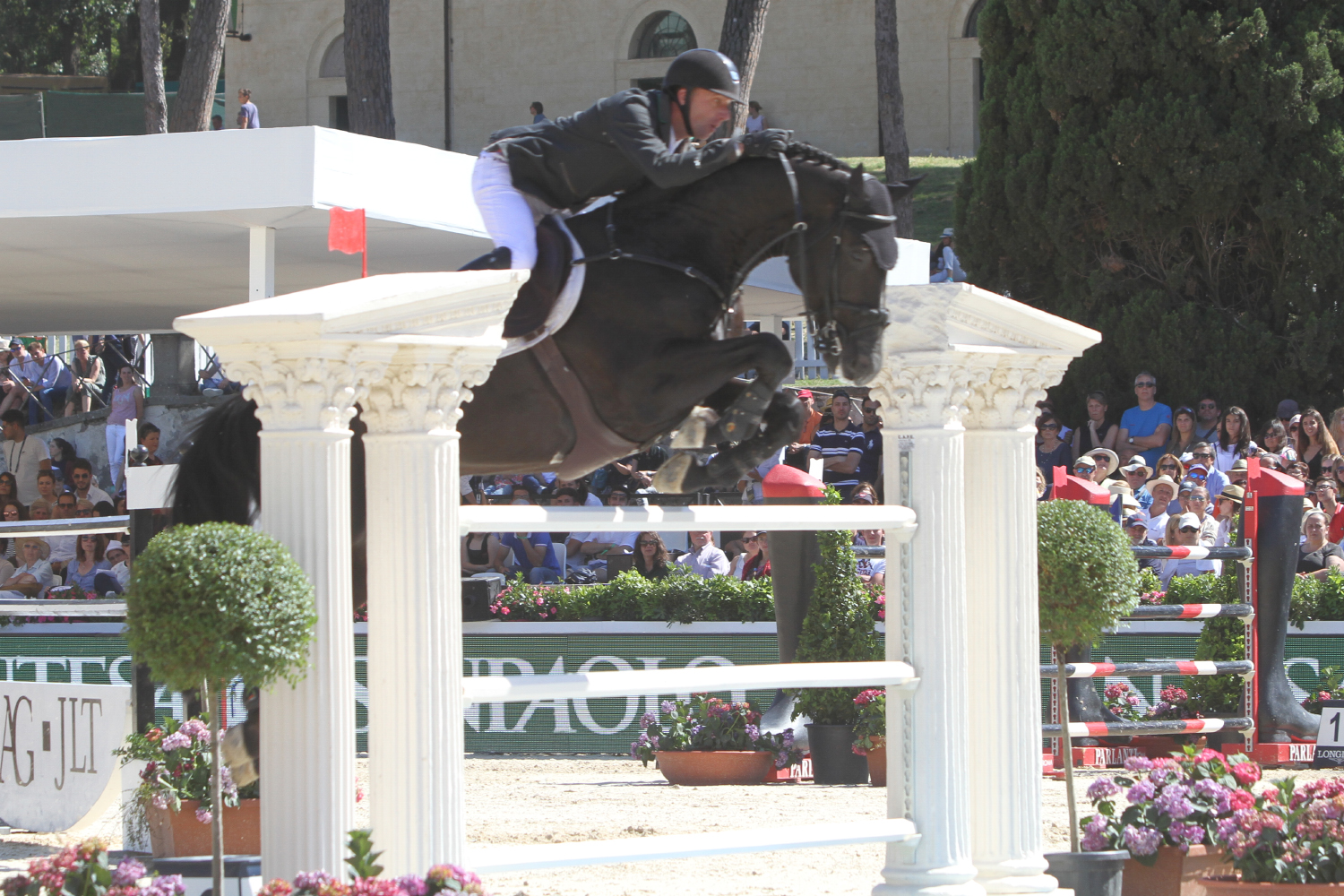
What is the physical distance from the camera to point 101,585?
7.93 m

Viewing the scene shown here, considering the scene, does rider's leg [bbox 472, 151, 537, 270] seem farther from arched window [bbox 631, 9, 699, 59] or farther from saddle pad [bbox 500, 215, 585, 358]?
arched window [bbox 631, 9, 699, 59]

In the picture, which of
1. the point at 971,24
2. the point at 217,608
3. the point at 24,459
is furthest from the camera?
the point at 971,24

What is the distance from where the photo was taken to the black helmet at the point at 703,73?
4.00 meters

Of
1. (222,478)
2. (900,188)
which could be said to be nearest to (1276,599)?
(900,188)

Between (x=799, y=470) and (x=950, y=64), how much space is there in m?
22.3

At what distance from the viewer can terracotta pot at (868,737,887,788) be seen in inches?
248

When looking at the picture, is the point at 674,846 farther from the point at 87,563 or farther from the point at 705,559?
the point at 87,563

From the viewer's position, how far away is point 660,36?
29.6 m

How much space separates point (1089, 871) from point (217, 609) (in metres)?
2.30

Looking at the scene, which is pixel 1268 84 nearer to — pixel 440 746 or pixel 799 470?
pixel 799 470

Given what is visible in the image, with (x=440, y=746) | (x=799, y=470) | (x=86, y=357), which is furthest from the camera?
(x=86, y=357)

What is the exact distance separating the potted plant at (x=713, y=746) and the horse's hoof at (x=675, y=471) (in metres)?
2.84

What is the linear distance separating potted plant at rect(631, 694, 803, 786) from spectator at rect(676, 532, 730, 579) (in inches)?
70.1

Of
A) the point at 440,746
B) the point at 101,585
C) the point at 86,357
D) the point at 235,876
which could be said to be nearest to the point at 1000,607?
the point at 440,746
